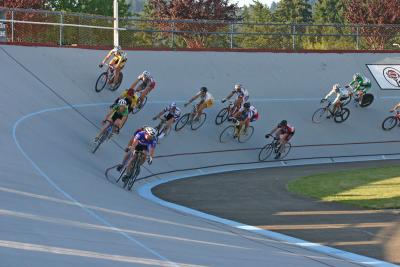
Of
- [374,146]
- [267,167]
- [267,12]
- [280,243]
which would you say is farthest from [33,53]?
[267,12]

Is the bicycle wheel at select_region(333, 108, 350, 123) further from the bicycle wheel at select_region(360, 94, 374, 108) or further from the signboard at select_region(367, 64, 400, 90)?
the signboard at select_region(367, 64, 400, 90)

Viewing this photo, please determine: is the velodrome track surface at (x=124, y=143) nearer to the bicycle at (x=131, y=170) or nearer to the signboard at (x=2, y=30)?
the bicycle at (x=131, y=170)

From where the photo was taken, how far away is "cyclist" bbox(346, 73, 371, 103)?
30.4 m

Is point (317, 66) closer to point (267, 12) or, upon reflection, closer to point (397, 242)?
point (397, 242)

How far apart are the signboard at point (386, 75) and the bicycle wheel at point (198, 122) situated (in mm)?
10500

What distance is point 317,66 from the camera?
108 ft

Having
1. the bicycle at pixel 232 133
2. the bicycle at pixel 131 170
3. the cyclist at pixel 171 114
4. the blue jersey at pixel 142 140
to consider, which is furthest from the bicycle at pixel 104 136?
the bicycle at pixel 232 133

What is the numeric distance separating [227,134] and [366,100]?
786 cm

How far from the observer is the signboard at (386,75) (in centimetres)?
3331

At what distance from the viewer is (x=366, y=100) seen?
31.1 metres

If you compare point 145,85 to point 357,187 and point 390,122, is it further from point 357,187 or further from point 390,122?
point 390,122

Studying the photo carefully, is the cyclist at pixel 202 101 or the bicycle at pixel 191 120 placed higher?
the cyclist at pixel 202 101

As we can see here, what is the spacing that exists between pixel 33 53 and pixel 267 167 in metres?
8.38

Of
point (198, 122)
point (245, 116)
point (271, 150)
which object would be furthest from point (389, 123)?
point (198, 122)
